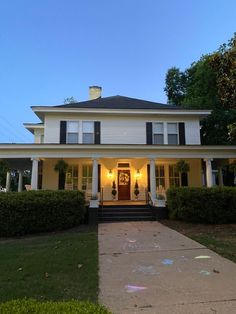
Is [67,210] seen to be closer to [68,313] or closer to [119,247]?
[119,247]

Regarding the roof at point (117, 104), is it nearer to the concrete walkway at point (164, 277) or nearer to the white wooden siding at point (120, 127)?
the white wooden siding at point (120, 127)

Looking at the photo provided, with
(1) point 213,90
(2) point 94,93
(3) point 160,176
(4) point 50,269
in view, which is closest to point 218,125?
(1) point 213,90

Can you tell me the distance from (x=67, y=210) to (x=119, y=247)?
4.22 m

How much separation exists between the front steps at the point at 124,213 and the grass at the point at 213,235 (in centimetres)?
137

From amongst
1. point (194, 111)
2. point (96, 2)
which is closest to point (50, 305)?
point (194, 111)

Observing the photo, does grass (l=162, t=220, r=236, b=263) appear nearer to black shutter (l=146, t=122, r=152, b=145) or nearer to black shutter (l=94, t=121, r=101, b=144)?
black shutter (l=146, t=122, r=152, b=145)

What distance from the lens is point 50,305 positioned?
300cm

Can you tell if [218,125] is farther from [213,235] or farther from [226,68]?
[213,235]

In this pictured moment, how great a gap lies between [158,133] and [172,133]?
817mm

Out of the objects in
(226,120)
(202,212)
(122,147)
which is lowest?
(202,212)

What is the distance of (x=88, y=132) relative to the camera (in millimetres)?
17453

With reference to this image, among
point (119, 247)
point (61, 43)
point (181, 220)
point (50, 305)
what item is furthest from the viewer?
point (61, 43)

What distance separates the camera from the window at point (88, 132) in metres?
17.3

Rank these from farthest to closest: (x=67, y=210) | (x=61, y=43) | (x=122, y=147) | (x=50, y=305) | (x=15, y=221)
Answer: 1. (x=61, y=43)
2. (x=122, y=147)
3. (x=67, y=210)
4. (x=15, y=221)
5. (x=50, y=305)
